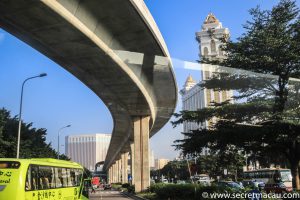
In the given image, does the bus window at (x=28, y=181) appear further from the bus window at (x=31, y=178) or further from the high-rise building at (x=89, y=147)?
the high-rise building at (x=89, y=147)

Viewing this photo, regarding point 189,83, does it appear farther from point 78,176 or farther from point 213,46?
point 78,176

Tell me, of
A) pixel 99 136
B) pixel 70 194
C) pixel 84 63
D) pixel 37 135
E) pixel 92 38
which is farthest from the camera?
pixel 99 136

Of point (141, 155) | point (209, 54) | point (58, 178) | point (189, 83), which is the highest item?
point (209, 54)

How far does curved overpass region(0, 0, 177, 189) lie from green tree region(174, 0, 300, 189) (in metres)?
4.16

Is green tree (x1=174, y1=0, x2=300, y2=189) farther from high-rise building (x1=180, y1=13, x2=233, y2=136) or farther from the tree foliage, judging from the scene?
the tree foliage

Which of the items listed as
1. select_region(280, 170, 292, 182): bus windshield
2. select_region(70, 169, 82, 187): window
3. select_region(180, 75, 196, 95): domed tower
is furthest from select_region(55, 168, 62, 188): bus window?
select_region(280, 170, 292, 182): bus windshield

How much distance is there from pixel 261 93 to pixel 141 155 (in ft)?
73.1

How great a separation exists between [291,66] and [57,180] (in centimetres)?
1114

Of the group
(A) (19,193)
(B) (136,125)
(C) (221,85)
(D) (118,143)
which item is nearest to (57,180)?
(A) (19,193)

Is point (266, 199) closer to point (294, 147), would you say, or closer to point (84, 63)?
point (294, 147)

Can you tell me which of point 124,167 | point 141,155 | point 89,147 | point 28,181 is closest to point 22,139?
point 141,155

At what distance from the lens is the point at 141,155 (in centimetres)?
3947

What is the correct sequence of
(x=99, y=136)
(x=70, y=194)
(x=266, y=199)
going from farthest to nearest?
(x=99, y=136) → (x=70, y=194) → (x=266, y=199)

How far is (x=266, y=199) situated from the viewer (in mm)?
15688
